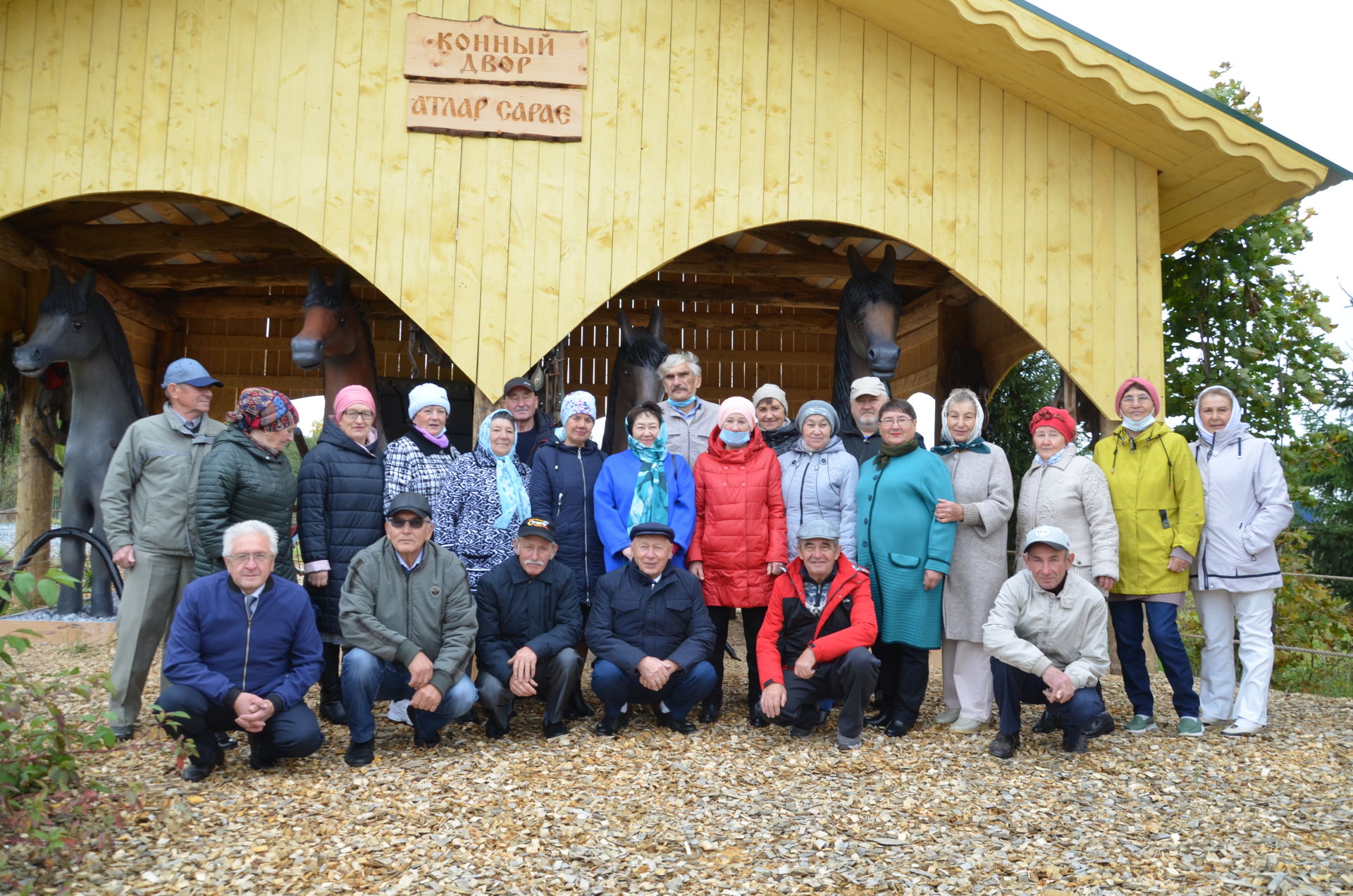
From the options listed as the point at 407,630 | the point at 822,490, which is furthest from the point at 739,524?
the point at 407,630

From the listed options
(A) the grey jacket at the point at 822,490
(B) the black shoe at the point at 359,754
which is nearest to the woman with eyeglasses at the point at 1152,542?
(A) the grey jacket at the point at 822,490

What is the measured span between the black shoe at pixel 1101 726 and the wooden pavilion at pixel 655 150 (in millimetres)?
2507

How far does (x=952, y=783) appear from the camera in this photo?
150 inches

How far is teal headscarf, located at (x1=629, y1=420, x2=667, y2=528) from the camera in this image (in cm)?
468

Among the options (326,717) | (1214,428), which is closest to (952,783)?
(1214,428)

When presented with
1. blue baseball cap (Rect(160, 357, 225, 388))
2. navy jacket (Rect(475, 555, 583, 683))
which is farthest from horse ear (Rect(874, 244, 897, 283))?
blue baseball cap (Rect(160, 357, 225, 388))

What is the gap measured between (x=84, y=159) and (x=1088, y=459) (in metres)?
5.70

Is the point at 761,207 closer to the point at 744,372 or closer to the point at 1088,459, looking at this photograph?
the point at 1088,459

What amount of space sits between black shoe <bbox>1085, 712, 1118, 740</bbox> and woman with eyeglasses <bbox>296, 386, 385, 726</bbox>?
316 cm

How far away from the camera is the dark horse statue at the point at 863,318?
696 centimetres

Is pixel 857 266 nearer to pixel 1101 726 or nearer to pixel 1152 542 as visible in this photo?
pixel 1152 542

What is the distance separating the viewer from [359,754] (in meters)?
3.98

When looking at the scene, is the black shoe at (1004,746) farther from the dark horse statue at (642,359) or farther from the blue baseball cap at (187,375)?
the dark horse statue at (642,359)

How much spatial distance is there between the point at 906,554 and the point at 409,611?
2.17 m
